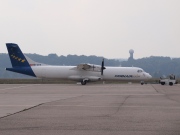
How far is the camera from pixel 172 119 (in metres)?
14.3

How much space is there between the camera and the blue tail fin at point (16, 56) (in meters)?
53.9

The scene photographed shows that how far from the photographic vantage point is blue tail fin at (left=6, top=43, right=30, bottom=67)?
5391 centimetres

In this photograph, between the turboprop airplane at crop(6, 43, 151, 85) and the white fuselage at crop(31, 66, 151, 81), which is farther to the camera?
the white fuselage at crop(31, 66, 151, 81)

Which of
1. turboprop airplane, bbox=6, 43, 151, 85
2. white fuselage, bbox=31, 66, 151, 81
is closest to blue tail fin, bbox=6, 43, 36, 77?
turboprop airplane, bbox=6, 43, 151, 85

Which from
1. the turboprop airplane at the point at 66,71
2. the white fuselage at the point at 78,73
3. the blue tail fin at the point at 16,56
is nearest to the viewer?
the blue tail fin at the point at 16,56

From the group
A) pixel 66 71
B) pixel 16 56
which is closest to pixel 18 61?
pixel 16 56

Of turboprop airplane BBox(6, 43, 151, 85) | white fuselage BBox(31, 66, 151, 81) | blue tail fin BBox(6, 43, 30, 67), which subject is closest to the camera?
blue tail fin BBox(6, 43, 30, 67)

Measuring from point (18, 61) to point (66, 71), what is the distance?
20.4ft

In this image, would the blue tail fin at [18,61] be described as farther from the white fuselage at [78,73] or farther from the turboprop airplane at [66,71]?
the white fuselage at [78,73]

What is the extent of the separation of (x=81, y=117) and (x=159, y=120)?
276cm

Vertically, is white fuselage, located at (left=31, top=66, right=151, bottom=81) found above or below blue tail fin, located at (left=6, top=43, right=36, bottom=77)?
below

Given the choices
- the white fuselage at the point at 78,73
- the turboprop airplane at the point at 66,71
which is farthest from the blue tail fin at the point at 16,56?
the white fuselage at the point at 78,73

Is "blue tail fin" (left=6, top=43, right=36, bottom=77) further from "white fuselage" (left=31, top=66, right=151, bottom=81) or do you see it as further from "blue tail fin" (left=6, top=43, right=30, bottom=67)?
"white fuselage" (left=31, top=66, right=151, bottom=81)

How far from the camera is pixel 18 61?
54031 mm
